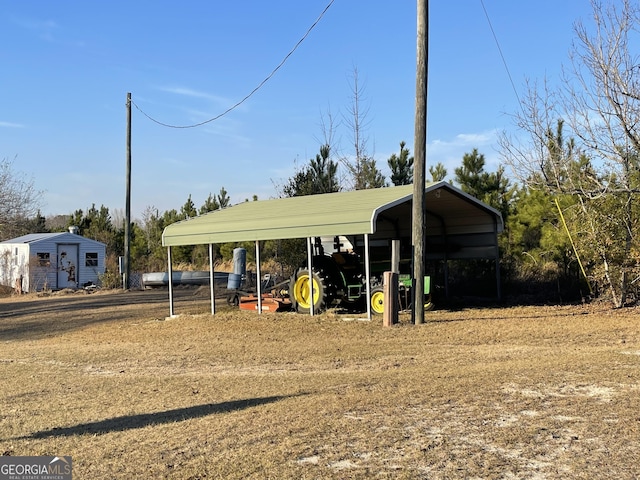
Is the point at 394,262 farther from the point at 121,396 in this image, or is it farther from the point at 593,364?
the point at 121,396

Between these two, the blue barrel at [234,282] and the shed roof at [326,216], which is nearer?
the shed roof at [326,216]

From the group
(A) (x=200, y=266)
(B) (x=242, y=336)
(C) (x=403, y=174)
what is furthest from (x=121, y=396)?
(A) (x=200, y=266)

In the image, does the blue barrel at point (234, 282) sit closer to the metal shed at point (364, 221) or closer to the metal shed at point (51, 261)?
the metal shed at point (364, 221)

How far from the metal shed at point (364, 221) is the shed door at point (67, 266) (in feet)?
53.4

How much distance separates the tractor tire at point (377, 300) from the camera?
16.2 meters

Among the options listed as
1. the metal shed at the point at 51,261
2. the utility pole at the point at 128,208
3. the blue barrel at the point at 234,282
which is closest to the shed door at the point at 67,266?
the metal shed at the point at 51,261

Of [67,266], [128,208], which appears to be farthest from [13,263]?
[128,208]

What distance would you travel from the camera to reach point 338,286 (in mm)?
17047

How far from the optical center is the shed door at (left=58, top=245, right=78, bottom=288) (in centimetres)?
3322

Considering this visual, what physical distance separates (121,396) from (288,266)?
58.8 ft

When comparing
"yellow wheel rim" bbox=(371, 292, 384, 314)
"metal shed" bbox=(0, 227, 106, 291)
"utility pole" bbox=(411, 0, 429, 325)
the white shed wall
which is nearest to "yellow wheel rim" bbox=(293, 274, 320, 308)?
"yellow wheel rim" bbox=(371, 292, 384, 314)

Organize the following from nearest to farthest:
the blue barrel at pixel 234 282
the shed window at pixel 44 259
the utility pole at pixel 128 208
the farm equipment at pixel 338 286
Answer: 1. the farm equipment at pixel 338 286
2. the blue barrel at pixel 234 282
3. the utility pole at pixel 128 208
4. the shed window at pixel 44 259

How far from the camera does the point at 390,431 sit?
577 cm

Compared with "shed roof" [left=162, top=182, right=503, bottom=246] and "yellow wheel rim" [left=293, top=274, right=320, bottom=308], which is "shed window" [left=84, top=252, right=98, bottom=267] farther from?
"yellow wheel rim" [left=293, top=274, right=320, bottom=308]
